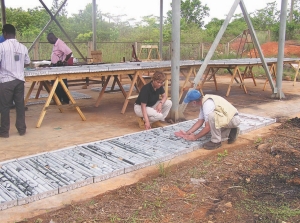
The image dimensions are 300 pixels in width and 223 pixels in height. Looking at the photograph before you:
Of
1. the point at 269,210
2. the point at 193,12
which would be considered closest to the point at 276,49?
the point at 193,12

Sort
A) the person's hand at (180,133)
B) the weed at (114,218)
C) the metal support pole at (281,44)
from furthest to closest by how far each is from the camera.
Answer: the metal support pole at (281,44), the person's hand at (180,133), the weed at (114,218)

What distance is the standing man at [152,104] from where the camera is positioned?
5.39 metres

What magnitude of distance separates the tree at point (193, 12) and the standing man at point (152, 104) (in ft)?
81.6

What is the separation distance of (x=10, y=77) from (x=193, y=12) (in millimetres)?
A: 26588

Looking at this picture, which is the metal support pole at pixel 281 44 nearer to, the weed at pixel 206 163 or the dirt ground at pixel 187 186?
the dirt ground at pixel 187 186

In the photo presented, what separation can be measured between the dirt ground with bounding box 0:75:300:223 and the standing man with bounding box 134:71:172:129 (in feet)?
1.15

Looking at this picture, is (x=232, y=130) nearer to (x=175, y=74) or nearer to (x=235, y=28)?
(x=175, y=74)

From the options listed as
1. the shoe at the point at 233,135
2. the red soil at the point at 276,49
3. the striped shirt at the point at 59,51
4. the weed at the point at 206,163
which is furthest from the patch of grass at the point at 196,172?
the red soil at the point at 276,49

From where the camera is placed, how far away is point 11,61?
516 cm

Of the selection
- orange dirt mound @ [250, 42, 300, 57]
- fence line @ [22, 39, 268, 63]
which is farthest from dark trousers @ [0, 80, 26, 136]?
orange dirt mound @ [250, 42, 300, 57]

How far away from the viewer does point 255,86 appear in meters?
11.6

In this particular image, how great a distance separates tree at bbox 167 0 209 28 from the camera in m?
29.1

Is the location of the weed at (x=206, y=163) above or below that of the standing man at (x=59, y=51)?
below

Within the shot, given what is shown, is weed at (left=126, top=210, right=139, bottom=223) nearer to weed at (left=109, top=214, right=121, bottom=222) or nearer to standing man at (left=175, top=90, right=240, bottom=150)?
weed at (left=109, top=214, right=121, bottom=222)
